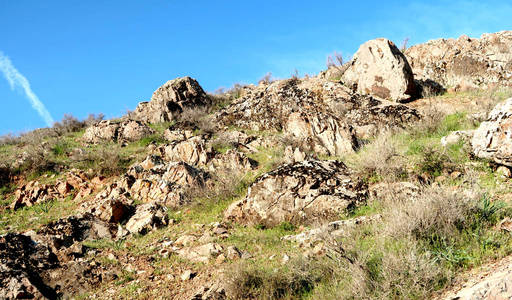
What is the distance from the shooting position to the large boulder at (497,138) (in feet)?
20.4

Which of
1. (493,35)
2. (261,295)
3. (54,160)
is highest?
(493,35)

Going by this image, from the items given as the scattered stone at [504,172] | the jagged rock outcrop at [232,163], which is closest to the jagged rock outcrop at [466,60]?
the jagged rock outcrop at [232,163]

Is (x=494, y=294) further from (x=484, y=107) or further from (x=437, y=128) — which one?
(x=484, y=107)

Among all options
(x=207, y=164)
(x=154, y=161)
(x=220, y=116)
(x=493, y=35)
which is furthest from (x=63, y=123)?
(x=493, y=35)

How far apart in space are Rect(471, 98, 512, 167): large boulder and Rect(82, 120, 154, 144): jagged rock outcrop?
1256 cm

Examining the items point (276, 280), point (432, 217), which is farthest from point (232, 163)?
point (432, 217)

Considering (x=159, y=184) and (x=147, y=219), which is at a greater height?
(x=159, y=184)

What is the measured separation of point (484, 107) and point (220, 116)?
1038 centimetres

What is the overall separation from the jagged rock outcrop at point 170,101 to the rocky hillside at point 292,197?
53 cm

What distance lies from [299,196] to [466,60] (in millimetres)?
13232

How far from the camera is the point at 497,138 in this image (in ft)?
21.1

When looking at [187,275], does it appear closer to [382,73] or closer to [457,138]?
[457,138]

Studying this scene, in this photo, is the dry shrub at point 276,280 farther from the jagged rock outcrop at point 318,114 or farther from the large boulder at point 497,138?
the jagged rock outcrop at point 318,114

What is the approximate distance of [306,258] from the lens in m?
4.86
